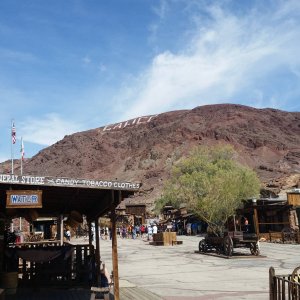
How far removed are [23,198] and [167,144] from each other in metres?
124

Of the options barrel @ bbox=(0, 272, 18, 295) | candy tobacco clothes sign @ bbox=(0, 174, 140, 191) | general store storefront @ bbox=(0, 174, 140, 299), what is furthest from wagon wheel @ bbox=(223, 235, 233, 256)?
candy tobacco clothes sign @ bbox=(0, 174, 140, 191)

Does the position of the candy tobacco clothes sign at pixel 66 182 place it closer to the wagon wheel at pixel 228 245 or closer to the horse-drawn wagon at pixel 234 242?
the wagon wheel at pixel 228 245

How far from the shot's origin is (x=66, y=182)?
8.15m

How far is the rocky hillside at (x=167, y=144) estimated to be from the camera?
118312 millimetres

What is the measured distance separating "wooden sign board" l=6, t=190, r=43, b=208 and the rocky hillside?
8625 centimetres

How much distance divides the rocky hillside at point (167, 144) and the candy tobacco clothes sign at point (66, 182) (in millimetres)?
85290

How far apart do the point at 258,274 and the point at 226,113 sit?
142958 millimetres

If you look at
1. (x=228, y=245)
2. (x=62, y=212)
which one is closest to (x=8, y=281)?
(x=62, y=212)

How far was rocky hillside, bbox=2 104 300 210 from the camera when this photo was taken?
118m

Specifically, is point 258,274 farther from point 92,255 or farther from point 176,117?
point 176,117

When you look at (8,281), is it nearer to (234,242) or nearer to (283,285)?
(283,285)

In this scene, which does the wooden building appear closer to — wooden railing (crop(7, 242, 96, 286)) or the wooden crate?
the wooden crate

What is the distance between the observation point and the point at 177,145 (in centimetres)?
12800

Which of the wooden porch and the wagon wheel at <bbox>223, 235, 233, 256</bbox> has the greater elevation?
the wagon wheel at <bbox>223, 235, 233, 256</bbox>
